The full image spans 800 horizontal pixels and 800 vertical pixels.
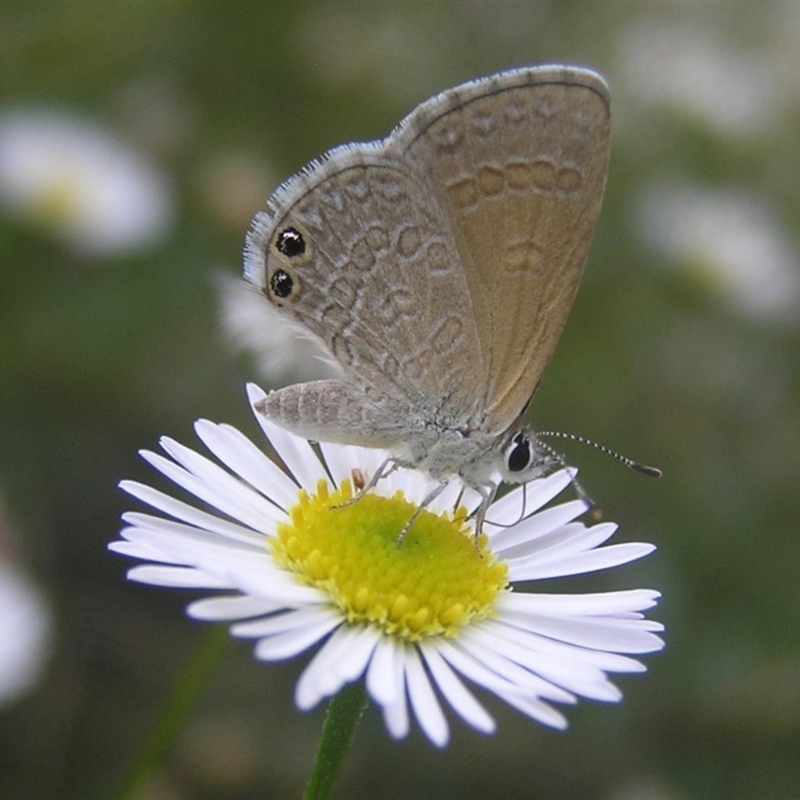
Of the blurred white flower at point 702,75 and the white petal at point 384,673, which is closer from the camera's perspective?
the white petal at point 384,673

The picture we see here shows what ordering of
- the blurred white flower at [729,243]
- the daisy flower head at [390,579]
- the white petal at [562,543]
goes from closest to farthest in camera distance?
the daisy flower head at [390,579]
the white petal at [562,543]
the blurred white flower at [729,243]

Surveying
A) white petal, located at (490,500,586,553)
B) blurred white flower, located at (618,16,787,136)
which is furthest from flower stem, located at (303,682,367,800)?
blurred white flower, located at (618,16,787,136)

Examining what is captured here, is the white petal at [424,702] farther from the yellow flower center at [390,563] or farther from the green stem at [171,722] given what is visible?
the green stem at [171,722]

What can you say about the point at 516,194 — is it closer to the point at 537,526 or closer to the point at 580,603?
the point at 537,526

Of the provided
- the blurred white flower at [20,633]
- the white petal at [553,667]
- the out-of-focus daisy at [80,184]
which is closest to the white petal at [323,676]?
the white petal at [553,667]

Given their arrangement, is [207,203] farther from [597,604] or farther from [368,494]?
[597,604]

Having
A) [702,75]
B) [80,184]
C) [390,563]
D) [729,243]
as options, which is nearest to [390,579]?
[390,563]
